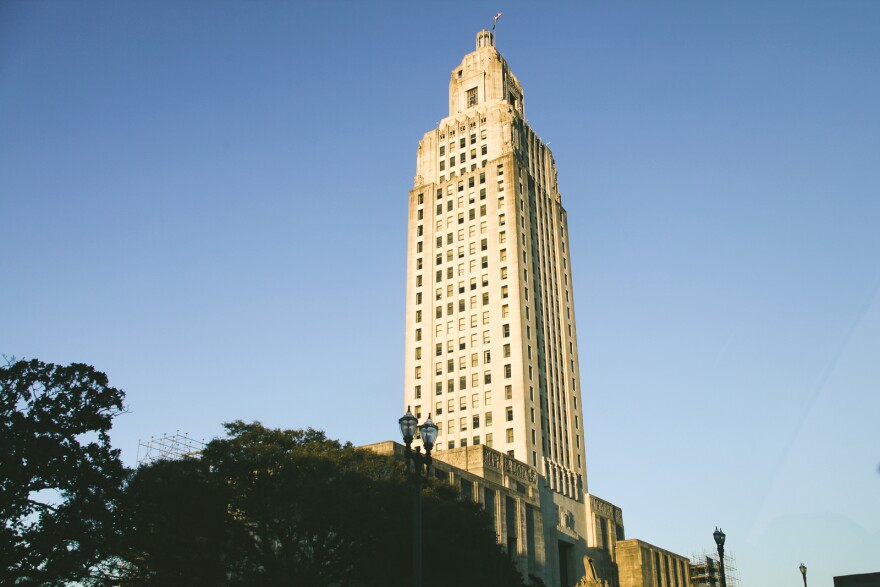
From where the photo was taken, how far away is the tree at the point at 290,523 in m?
44.0

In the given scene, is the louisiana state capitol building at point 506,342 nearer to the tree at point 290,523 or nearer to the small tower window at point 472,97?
the small tower window at point 472,97

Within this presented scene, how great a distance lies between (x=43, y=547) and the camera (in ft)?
119

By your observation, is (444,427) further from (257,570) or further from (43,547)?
(43,547)

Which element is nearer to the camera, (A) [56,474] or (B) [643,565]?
(A) [56,474]

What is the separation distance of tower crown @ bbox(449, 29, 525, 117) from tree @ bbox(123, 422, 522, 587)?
78.3 meters

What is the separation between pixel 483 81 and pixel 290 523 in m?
84.6

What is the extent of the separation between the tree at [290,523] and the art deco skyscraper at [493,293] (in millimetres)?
43865

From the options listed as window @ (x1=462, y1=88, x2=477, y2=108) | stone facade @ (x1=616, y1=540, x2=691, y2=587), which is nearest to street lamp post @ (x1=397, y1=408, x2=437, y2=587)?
stone facade @ (x1=616, y1=540, x2=691, y2=587)

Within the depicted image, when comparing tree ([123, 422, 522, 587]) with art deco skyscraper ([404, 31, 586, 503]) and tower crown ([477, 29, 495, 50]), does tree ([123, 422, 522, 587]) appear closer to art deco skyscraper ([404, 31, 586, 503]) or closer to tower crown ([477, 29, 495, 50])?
art deco skyscraper ([404, 31, 586, 503])

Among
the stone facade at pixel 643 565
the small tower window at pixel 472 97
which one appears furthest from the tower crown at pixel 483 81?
the stone facade at pixel 643 565

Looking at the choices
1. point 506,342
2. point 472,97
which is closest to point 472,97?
point 472,97

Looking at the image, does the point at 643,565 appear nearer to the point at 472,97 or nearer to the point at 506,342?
the point at 506,342

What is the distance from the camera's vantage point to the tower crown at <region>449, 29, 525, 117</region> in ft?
385

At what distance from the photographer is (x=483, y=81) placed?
118125mm
